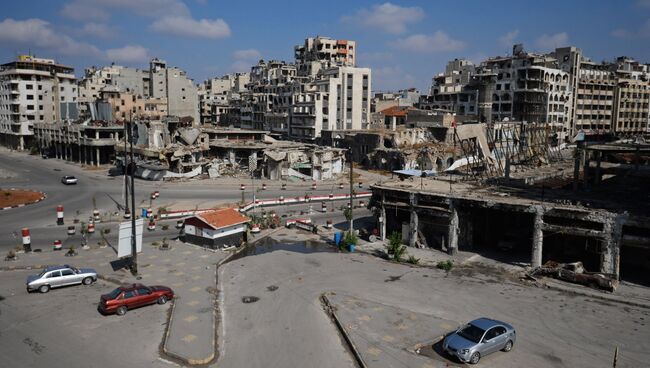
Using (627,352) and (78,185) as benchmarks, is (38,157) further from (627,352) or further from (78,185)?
(627,352)

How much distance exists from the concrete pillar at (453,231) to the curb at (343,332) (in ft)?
41.9

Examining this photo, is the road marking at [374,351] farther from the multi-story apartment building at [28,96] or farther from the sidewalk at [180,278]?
the multi-story apartment building at [28,96]

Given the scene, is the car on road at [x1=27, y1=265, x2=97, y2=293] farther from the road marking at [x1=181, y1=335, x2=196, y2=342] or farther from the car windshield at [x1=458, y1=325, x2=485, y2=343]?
the car windshield at [x1=458, y1=325, x2=485, y2=343]

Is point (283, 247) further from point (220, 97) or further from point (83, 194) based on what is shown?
point (220, 97)

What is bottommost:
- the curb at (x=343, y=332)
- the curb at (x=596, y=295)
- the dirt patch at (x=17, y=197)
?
the curb at (x=596, y=295)

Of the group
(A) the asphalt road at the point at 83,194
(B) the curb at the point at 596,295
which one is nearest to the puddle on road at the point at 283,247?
(A) the asphalt road at the point at 83,194

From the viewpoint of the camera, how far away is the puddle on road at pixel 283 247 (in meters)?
35.3

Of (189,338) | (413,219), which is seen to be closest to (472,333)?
(189,338)

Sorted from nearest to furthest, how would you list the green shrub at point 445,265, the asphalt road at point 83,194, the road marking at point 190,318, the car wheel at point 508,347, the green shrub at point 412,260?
1. the car wheel at point 508,347
2. the road marking at point 190,318
3. the green shrub at point 445,265
4. the green shrub at point 412,260
5. the asphalt road at point 83,194

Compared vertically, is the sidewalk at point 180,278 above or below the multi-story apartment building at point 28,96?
below

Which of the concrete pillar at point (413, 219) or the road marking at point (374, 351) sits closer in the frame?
the road marking at point (374, 351)

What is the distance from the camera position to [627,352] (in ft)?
67.5

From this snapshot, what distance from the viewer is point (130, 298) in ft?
75.5

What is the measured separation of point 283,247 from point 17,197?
112 ft
